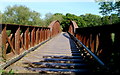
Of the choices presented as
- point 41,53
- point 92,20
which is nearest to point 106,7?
point 92,20

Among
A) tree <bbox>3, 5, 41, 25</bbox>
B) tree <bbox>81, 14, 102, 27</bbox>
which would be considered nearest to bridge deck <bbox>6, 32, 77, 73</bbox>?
tree <bbox>3, 5, 41, 25</bbox>

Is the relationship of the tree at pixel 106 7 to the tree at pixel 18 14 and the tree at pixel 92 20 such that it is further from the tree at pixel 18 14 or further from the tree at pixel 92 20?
the tree at pixel 18 14

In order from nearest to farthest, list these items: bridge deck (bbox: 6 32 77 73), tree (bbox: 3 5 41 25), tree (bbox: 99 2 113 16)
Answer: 1. bridge deck (bbox: 6 32 77 73)
2. tree (bbox: 3 5 41 25)
3. tree (bbox: 99 2 113 16)

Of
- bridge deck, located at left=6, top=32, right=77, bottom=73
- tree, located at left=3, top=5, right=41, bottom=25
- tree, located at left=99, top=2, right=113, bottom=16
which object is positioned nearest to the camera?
bridge deck, located at left=6, top=32, right=77, bottom=73

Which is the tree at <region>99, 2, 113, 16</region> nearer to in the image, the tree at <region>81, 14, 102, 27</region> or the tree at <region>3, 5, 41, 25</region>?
the tree at <region>81, 14, 102, 27</region>

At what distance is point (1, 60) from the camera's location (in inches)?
179

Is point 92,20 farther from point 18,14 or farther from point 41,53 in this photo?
point 41,53

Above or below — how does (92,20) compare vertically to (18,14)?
above

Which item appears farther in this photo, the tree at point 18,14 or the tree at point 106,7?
the tree at point 106,7

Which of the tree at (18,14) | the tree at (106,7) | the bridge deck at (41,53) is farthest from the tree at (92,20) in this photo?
the bridge deck at (41,53)

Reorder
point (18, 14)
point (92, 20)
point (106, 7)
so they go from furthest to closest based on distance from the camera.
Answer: point (92, 20) → point (106, 7) → point (18, 14)

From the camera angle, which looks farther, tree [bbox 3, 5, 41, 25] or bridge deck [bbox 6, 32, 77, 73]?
tree [bbox 3, 5, 41, 25]

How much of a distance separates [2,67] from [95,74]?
2.21 meters

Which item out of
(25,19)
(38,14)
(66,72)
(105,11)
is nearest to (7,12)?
(25,19)
